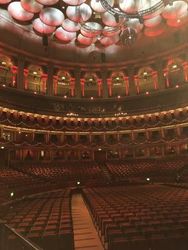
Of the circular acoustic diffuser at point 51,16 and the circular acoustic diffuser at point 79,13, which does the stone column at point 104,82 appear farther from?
the circular acoustic diffuser at point 51,16

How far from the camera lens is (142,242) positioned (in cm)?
465

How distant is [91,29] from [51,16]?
3.02m

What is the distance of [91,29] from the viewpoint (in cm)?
1939

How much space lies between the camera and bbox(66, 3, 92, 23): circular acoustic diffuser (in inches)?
710

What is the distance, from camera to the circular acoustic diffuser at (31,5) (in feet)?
56.7

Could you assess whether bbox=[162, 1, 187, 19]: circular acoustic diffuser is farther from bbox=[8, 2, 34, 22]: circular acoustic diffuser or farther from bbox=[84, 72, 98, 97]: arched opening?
bbox=[84, 72, 98, 97]: arched opening

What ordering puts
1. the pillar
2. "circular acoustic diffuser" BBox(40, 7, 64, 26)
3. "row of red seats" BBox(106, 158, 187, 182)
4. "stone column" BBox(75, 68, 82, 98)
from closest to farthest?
"circular acoustic diffuser" BBox(40, 7, 64, 26), "row of red seats" BBox(106, 158, 187, 182), the pillar, "stone column" BBox(75, 68, 82, 98)

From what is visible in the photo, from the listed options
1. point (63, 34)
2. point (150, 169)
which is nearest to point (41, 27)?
point (63, 34)

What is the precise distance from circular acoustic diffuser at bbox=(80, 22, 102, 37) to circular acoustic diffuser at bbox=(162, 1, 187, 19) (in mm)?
4826

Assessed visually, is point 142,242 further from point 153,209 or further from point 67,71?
point 67,71

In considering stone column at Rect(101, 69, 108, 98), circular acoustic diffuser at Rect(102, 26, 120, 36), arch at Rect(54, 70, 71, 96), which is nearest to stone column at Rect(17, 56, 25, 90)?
arch at Rect(54, 70, 71, 96)

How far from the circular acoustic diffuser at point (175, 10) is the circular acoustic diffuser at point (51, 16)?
24.0 feet

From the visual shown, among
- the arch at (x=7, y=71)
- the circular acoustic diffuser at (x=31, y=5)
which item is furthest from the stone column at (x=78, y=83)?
the circular acoustic diffuser at (x=31, y=5)

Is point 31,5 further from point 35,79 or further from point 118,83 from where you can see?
point 118,83
